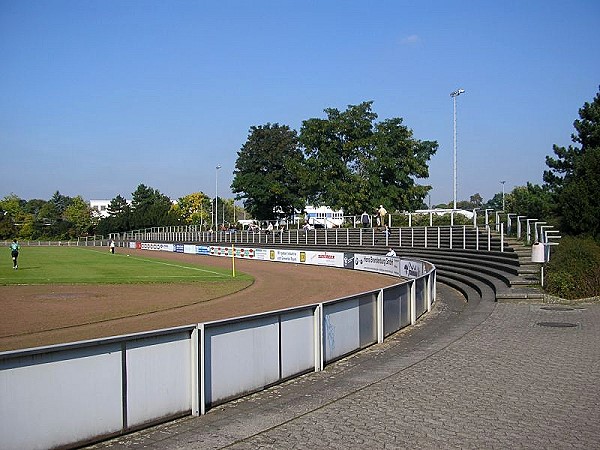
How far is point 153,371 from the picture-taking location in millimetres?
7711

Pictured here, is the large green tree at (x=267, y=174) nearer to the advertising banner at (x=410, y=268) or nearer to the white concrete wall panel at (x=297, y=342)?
the advertising banner at (x=410, y=268)

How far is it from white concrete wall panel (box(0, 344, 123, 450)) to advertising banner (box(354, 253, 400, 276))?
2938 centimetres

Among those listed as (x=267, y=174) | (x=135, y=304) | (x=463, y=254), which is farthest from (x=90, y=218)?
(x=135, y=304)

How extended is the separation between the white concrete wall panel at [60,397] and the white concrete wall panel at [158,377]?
Answer: 7.9 inches

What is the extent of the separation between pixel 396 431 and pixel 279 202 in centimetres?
8047

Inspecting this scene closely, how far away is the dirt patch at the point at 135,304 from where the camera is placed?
Answer: 709 inches

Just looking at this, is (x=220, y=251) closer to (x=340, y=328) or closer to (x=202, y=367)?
(x=340, y=328)

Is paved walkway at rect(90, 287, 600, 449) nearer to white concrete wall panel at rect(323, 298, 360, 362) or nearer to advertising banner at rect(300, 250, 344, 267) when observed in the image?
white concrete wall panel at rect(323, 298, 360, 362)

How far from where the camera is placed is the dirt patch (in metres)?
18.0

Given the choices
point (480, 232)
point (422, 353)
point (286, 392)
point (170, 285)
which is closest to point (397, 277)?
point (480, 232)

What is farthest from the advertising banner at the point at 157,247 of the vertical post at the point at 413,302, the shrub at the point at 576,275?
the vertical post at the point at 413,302

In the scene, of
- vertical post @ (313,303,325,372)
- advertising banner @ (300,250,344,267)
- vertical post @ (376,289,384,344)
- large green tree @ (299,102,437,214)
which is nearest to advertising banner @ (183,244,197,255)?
large green tree @ (299,102,437,214)

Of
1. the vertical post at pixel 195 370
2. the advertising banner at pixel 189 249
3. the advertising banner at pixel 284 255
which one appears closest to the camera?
the vertical post at pixel 195 370

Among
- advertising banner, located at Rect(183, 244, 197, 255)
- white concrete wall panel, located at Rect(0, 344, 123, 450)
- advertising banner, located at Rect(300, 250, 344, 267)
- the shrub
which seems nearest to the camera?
white concrete wall panel, located at Rect(0, 344, 123, 450)
